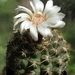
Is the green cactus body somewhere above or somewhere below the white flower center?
below

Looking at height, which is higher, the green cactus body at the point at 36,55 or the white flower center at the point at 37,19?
the white flower center at the point at 37,19

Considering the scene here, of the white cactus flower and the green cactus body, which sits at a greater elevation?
the white cactus flower

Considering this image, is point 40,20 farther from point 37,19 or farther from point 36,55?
point 36,55

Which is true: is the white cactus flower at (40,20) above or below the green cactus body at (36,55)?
above

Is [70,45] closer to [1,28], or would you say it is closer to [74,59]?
[74,59]
